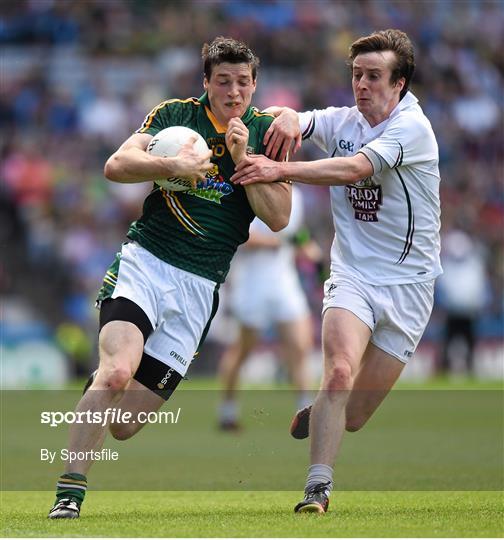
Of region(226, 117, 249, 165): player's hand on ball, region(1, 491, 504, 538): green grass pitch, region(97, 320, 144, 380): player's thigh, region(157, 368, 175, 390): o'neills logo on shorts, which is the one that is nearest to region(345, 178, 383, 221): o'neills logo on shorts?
region(226, 117, 249, 165): player's hand on ball

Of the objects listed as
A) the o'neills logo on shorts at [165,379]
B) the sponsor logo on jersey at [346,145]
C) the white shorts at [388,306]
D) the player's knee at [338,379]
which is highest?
the sponsor logo on jersey at [346,145]

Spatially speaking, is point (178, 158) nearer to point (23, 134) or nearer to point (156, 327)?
point (156, 327)

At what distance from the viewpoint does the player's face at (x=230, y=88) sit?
741cm

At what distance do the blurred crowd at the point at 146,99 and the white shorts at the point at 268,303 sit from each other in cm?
699

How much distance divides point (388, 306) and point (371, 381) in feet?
1.75

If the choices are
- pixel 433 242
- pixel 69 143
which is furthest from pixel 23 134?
pixel 433 242

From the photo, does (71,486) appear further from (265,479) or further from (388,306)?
(265,479)

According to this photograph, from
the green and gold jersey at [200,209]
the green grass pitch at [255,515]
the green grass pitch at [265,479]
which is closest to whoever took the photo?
the green grass pitch at [255,515]

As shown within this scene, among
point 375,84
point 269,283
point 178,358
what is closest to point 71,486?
point 178,358

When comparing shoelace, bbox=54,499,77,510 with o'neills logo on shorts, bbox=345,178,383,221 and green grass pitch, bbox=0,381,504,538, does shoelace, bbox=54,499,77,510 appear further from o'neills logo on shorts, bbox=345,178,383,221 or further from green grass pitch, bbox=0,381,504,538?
o'neills logo on shorts, bbox=345,178,383,221

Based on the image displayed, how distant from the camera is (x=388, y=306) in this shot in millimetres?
7961

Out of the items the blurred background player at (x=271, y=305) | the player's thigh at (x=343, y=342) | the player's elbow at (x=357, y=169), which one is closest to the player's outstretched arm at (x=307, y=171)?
the player's elbow at (x=357, y=169)

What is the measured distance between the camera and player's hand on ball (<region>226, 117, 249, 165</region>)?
7273mm

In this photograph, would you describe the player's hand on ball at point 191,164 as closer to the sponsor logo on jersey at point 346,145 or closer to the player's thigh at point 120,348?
the player's thigh at point 120,348
